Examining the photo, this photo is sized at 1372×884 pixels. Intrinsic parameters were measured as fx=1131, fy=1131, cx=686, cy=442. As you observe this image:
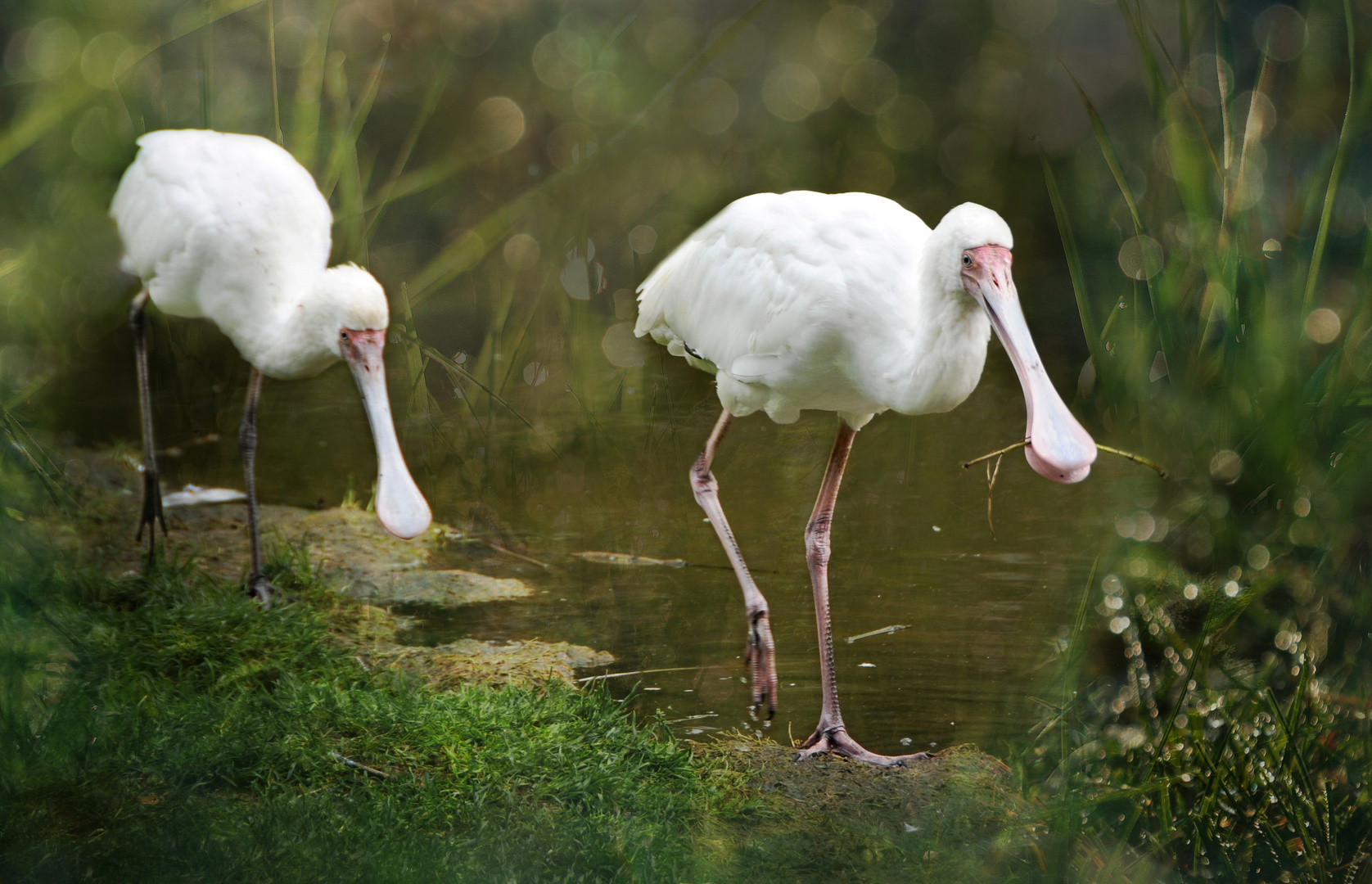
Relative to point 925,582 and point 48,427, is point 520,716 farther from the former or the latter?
point 48,427

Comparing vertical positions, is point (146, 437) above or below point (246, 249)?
below

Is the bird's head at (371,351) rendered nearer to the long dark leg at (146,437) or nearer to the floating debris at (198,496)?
the long dark leg at (146,437)

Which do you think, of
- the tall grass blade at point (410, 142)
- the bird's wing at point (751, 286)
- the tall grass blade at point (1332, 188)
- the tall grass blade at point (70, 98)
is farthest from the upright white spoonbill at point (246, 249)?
the tall grass blade at point (1332, 188)

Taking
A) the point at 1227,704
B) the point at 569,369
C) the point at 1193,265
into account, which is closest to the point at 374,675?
the point at 569,369

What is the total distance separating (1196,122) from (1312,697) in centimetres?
117

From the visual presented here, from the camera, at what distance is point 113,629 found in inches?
113

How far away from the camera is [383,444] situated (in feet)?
9.00

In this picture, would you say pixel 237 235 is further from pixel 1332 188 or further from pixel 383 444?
pixel 1332 188

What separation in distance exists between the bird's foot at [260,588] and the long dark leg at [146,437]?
39 cm

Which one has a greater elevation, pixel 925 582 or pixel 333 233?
pixel 333 233

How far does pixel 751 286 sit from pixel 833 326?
1.04ft

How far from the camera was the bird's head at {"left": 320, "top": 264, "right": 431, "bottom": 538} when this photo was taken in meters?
2.72

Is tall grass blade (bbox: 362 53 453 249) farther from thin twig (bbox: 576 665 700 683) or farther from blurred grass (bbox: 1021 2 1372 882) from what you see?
blurred grass (bbox: 1021 2 1372 882)

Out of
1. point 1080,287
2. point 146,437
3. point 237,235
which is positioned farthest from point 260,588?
point 1080,287
